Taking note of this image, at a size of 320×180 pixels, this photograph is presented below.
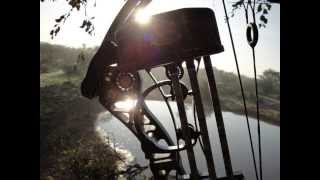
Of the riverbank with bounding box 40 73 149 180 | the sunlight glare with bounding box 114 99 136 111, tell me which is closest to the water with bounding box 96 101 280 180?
the riverbank with bounding box 40 73 149 180

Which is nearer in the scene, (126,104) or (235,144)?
(126,104)

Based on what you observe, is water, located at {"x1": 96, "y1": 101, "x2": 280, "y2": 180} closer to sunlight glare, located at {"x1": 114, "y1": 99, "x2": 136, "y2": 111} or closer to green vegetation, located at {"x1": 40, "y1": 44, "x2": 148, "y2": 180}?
green vegetation, located at {"x1": 40, "y1": 44, "x2": 148, "y2": 180}

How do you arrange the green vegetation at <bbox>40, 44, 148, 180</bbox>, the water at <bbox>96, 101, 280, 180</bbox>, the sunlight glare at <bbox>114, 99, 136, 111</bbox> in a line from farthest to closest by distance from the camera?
the water at <bbox>96, 101, 280, 180</bbox>, the green vegetation at <bbox>40, 44, 148, 180</bbox>, the sunlight glare at <bbox>114, 99, 136, 111</bbox>

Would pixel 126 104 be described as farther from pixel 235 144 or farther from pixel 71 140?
pixel 235 144

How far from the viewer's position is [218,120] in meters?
2.22

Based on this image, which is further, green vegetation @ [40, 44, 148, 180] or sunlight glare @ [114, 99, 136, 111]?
green vegetation @ [40, 44, 148, 180]

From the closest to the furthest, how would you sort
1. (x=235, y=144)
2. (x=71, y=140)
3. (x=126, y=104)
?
(x=126, y=104) < (x=71, y=140) < (x=235, y=144)

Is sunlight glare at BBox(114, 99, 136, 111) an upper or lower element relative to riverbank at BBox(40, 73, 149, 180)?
upper

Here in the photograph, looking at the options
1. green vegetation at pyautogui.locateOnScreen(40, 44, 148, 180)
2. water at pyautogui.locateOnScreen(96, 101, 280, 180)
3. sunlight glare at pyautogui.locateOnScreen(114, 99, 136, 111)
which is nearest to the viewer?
sunlight glare at pyautogui.locateOnScreen(114, 99, 136, 111)

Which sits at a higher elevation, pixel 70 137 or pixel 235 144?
pixel 70 137

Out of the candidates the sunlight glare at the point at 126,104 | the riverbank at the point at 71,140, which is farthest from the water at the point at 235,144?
the sunlight glare at the point at 126,104

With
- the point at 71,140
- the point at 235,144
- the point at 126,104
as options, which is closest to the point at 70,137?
the point at 71,140
